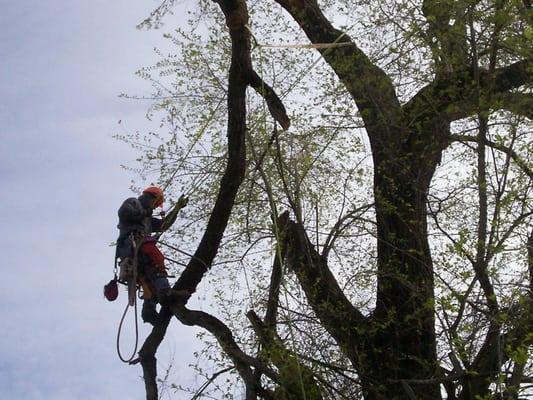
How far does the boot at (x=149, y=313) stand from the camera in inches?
309

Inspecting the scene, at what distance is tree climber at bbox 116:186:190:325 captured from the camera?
7699mm

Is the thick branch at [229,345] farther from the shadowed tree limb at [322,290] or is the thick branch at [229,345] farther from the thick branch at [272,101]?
the thick branch at [272,101]

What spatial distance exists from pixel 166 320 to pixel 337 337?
4.73 feet

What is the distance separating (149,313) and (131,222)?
2.55ft

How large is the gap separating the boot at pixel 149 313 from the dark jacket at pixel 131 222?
45 centimetres

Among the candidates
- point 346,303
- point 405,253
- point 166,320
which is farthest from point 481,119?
point 166,320

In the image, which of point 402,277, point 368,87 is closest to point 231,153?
point 368,87

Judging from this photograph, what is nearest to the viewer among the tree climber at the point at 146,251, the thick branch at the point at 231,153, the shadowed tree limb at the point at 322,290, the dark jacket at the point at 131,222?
the thick branch at the point at 231,153

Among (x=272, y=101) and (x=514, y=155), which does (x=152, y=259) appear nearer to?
(x=272, y=101)

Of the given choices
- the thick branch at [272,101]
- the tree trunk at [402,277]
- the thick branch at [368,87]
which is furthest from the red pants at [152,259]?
the thick branch at [368,87]

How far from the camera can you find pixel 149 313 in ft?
25.8

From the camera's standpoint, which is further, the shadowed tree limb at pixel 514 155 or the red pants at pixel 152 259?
the red pants at pixel 152 259

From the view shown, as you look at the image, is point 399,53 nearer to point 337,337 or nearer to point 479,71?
point 479,71

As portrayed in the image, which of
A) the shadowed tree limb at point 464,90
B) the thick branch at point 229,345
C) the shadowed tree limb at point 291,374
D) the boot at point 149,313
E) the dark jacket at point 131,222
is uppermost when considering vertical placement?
the dark jacket at point 131,222
